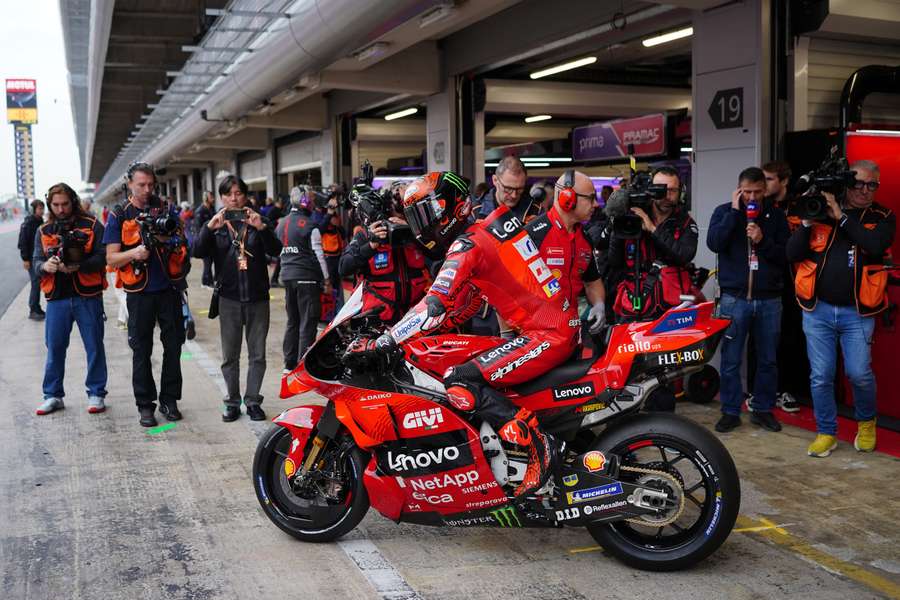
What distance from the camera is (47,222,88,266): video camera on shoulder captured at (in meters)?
7.00

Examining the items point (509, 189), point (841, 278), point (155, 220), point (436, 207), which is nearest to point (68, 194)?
point (155, 220)

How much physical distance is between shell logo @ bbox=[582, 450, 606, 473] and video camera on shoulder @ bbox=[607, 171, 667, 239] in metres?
2.19

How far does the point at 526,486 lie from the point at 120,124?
107 feet

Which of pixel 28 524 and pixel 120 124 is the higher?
pixel 120 124

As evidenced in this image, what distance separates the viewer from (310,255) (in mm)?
8781

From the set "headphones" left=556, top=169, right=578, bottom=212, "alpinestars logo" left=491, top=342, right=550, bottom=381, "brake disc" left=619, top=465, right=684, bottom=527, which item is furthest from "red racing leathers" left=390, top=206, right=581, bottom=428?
"brake disc" left=619, top=465, right=684, bottom=527

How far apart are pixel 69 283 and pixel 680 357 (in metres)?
5.34

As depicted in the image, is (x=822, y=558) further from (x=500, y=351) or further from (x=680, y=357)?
(x=500, y=351)

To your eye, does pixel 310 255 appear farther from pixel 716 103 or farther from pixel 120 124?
pixel 120 124

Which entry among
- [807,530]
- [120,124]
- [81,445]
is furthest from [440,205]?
[120,124]

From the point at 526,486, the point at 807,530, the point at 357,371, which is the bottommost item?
the point at 807,530

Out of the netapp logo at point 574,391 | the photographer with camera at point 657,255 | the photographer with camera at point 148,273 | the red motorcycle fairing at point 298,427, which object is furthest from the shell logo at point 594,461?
the photographer with camera at point 148,273

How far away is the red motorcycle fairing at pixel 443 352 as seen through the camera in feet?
13.8

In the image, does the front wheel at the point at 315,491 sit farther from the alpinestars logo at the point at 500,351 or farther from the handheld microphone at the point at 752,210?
the handheld microphone at the point at 752,210
